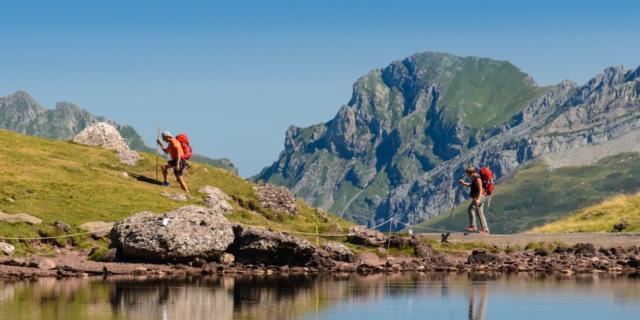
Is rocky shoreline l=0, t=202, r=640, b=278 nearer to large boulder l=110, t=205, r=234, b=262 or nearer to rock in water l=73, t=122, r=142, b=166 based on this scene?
large boulder l=110, t=205, r=234, b=262

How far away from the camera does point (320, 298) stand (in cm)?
4962

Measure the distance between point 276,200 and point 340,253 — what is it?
43.9 ft

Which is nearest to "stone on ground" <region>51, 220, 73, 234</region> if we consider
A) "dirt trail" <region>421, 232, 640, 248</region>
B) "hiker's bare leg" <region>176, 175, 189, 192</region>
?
"hiker's bare leg" <region>176, 175, 189, 192</region>

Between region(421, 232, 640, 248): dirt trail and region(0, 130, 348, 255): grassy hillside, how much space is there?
36.5 ft

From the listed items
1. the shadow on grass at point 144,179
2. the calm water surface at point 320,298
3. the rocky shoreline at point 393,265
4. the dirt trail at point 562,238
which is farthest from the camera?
the dirt trail at point 562,238

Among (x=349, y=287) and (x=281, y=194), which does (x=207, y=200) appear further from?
(x=349, y=287)

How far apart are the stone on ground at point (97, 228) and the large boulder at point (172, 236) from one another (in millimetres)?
2540

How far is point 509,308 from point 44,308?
66.1ft

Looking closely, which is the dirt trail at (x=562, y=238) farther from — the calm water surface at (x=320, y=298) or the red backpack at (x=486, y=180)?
the calm water surface at (x=320, y=298)

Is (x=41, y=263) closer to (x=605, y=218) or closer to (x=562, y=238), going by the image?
(x=562, y=238)

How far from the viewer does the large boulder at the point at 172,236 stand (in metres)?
61.7

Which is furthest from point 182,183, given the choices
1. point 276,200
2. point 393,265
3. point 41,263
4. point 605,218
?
point 605,218

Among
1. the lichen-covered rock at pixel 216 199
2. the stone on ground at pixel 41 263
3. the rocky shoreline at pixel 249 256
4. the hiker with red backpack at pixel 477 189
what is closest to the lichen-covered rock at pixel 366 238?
the rocky shoreline at pixel 249 256

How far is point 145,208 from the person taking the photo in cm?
7088
